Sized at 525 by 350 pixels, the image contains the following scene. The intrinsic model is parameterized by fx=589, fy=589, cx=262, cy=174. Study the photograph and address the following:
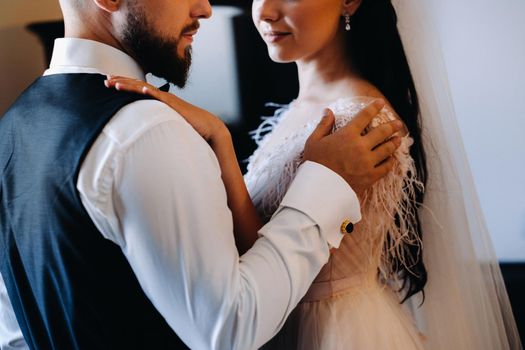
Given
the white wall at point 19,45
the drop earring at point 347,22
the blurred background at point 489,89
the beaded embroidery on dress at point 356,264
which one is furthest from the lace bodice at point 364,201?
the blurred background at point 489,89

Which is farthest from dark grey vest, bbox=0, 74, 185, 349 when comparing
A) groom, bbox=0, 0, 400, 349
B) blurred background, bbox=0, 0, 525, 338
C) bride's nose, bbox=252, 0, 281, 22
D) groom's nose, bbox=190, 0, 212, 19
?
blurred background, bbox=0, 0, 525, 338

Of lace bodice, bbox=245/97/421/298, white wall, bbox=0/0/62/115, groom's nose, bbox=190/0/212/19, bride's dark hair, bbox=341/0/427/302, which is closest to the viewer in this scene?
groom's nose, bbox=190/0/212/19

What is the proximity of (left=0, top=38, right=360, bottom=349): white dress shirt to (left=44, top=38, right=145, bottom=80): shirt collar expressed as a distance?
17 cm

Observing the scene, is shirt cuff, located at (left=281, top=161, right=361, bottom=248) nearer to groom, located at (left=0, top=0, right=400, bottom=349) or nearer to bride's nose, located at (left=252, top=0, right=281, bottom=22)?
groom, located at (left=0, top=0, right=400, bottom=349)

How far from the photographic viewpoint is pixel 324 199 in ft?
3.20

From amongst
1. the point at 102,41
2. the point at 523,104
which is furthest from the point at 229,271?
the point at 523,104

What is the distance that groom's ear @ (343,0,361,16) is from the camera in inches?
55.6

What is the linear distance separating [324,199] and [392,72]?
1.82 feet

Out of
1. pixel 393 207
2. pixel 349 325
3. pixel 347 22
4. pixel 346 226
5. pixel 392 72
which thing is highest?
pixel 347 22

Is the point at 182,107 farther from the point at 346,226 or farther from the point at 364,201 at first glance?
the point at 364,201

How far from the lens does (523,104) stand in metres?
2.10

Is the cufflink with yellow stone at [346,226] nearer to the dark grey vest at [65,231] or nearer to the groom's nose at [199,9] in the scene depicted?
the dark grey vest at [65,231]

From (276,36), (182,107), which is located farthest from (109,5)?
(276,36)

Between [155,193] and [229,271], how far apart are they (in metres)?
0.15
